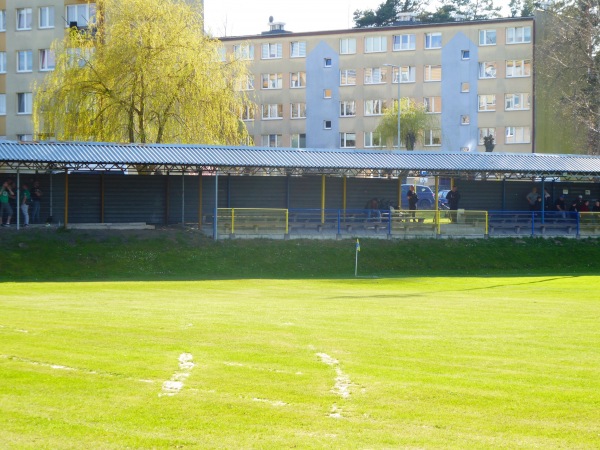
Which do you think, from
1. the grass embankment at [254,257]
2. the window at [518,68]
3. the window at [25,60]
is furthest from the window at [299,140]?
the grass embankment at [254,257]

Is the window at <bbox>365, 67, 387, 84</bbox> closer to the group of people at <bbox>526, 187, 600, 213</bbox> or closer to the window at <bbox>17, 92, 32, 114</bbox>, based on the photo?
the window at <bbox>17, 92, 32, 114</bbox>

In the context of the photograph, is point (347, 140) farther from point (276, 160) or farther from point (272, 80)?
point (276, 160)

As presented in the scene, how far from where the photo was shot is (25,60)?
71750 millimetres

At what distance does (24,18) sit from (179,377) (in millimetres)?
64335

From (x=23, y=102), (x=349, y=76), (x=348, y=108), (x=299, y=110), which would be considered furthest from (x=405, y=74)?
(x=23, y=102)

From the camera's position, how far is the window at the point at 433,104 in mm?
81375

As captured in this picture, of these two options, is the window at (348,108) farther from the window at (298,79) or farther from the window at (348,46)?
the window at (348,46)

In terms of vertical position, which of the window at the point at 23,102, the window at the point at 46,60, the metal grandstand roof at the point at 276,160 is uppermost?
the window at the point at 46,60

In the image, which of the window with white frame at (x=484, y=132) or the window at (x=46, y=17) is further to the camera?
the window with white frame at (x=484, y=132)

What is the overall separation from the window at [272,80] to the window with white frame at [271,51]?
62.1 inches

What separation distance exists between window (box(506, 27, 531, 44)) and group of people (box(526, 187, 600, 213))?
27773mm

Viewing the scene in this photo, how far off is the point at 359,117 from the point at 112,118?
3711cm

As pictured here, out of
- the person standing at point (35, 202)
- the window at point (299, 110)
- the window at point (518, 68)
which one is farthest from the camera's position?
the window at point (299, 110)

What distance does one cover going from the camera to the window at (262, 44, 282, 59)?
84.1 m
